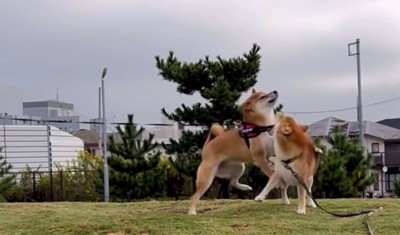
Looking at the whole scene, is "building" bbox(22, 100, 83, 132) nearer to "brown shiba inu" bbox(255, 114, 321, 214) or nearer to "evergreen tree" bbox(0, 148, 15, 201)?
"evergreen tree" bbox(0, 148, 15, 201)

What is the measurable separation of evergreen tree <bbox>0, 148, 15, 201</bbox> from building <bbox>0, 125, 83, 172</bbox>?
7.60 metres

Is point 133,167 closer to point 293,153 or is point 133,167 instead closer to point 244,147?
point 244,147

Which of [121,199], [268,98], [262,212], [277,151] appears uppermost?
[268,98]

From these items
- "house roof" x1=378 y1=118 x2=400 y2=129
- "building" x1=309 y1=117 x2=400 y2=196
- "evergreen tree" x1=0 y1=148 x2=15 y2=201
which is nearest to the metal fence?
"evergreen tree" x1=0 y1=148 x2=15 y2=201

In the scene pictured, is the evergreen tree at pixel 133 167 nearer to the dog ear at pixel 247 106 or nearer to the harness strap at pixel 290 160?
→ the dog ear at pixel 247 106

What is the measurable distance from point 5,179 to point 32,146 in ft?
31.6

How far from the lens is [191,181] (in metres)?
16.5

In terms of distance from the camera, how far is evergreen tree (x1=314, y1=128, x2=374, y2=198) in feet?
45.3

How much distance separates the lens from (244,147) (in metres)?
6.40

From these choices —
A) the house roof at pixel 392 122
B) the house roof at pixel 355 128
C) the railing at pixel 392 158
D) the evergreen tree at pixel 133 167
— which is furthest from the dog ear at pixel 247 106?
the house roof at pixel 392 122

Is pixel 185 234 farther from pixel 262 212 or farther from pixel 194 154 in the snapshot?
pixel 194 154

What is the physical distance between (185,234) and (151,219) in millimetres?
593

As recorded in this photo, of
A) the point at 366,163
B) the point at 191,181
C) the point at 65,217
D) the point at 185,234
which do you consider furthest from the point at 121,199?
the point at 185,234

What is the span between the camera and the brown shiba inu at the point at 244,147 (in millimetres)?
6324
